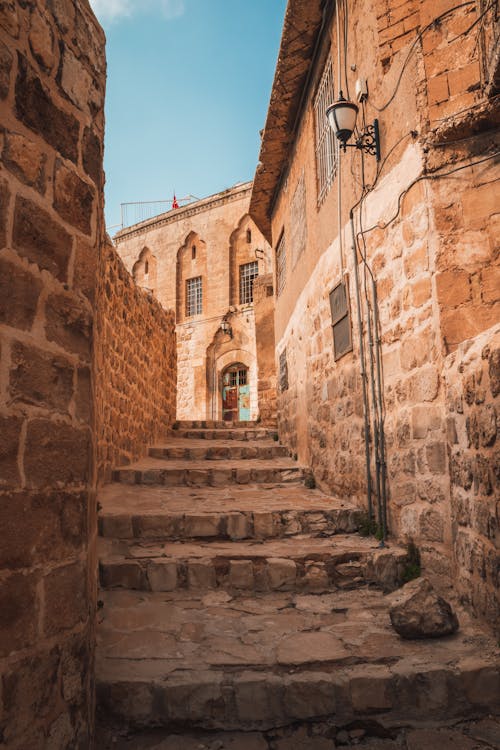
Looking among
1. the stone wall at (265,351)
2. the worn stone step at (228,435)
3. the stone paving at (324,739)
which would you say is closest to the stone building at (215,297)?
the stone wall at (265,351)

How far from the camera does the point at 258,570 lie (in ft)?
11.8

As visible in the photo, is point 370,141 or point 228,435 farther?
point 228,435

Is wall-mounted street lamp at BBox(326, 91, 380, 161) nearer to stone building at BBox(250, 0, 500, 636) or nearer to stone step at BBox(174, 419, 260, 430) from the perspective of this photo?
stone building at BBox(250, 0, 500, 636)

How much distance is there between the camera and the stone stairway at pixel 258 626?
2.34m

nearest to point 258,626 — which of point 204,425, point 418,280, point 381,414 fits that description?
point 381,414

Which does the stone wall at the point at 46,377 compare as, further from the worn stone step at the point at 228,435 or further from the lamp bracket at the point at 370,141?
the worn stone step at the point at 228,435

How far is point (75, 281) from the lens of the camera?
204 centimetres

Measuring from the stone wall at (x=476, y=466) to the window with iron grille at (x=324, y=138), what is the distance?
313 centimetres

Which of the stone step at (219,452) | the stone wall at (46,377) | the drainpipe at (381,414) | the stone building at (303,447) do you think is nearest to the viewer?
the stone wall at (46,377)

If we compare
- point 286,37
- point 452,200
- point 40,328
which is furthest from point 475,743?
point 286,37

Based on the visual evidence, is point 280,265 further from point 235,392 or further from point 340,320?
point 235,392

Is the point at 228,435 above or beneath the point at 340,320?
beneath

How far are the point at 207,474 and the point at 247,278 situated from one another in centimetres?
1381

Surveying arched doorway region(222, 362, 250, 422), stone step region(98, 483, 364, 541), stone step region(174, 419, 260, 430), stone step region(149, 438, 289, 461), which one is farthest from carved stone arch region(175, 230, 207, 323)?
stone step region(98, 483, 364, 541)
